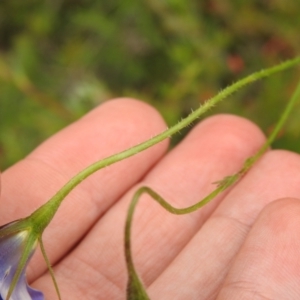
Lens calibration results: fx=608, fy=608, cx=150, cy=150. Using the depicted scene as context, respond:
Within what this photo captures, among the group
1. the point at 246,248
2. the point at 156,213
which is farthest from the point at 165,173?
the point at 246,248

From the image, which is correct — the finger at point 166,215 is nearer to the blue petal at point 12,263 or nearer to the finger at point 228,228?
the finger at point 228,228

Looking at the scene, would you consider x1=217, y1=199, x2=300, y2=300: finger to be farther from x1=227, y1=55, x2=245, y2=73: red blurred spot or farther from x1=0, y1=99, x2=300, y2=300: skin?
x1=227, y1=55, x2=245, y2=73: red blurred spot

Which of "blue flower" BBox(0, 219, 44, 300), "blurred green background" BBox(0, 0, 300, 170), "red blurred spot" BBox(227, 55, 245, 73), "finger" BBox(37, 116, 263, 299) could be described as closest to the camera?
"blue flower" BBox(0, 219, 44, 300)

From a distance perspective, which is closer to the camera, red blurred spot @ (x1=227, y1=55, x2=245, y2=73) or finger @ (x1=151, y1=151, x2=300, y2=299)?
finger @ (x1=151, y1=151, x2=300, y2=299)

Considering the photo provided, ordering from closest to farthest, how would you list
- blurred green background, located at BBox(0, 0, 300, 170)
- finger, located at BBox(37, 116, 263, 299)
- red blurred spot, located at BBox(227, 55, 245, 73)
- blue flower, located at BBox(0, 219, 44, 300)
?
blue flower, located at BBox(0, 219, 44, 300) → finger, located at BBox(37, 116, 263, 299) → blurred green background, located at BBox(0, 0, 300, 170) → red blurred spot, located at BBox(227, 55, 245, 73)

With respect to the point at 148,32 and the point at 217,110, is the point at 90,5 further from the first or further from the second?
the point at 217,110

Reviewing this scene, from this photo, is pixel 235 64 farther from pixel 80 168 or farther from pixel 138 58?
pixel 80 168

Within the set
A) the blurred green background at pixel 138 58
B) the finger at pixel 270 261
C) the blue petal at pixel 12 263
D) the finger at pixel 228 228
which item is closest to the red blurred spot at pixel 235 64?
the blurred green background at pixel 138 58

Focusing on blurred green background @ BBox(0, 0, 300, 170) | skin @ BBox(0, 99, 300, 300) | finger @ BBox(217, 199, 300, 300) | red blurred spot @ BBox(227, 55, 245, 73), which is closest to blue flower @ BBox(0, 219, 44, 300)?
skin @ BBox(0, 99, 300, 300)
